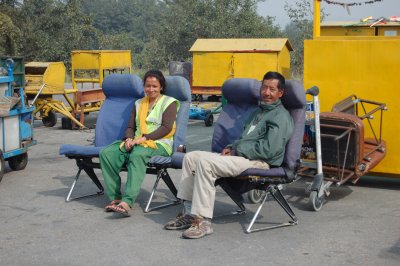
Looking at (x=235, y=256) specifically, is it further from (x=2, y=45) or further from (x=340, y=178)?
(x=2, y=45)

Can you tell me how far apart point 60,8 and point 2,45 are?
11455mm

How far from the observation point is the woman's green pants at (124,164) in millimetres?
6797

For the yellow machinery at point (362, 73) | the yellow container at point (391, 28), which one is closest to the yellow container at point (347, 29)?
the yellow container at point (391, 28)

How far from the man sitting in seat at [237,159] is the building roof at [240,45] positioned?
11370mm

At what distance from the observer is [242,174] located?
6.25 meters

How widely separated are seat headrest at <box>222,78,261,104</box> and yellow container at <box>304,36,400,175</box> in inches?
60.0

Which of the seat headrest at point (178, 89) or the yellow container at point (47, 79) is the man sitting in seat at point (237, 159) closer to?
the seat headrest at point (178, 89)

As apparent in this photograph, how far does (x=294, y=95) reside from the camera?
662cm

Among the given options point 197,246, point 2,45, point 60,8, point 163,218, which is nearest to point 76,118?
point 163,218

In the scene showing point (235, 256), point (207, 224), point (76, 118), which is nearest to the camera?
point (235, 256)

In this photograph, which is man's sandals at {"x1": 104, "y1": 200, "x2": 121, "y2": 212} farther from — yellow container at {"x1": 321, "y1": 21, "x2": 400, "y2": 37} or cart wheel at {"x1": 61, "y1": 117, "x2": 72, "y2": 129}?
cart wheel at {"x1": 61, "y1": 117, "x2": 72, "y2": 129}

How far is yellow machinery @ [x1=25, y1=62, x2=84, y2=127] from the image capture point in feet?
46.7

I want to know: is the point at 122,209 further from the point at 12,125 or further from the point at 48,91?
the point at 48,91

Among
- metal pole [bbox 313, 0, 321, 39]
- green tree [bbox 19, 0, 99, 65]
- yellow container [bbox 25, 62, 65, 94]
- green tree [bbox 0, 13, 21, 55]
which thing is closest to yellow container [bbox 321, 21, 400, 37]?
metal pole [bbox 313, 0, 321, 39]
